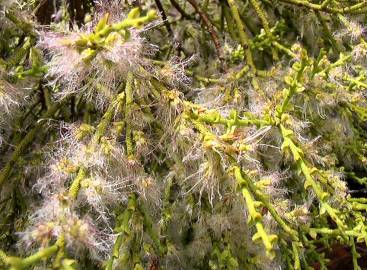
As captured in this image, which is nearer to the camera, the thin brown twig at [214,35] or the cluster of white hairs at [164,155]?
the cluster of white hairs at [164,155]

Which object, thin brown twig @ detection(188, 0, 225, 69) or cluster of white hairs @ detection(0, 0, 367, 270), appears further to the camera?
thin brown twig @ detection(188, 0, 225, 69)

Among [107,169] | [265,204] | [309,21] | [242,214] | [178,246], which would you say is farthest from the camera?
[309,21]

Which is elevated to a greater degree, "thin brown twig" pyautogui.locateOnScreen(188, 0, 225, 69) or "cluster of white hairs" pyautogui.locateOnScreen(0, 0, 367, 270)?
"thin brown twig" pyautogui.locateOnScreen(188, 0, 225, 69)

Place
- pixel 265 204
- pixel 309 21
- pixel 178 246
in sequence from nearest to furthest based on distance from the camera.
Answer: pixel 265 204 → pixel 178 246 → pixel 309 21

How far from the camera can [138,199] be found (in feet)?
4.31

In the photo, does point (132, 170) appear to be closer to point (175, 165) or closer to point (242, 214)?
point (175, 165)

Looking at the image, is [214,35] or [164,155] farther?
[214,35]

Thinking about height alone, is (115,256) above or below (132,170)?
below

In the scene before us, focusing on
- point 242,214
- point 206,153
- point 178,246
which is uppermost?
point 206,153

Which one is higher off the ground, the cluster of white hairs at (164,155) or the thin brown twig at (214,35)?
the thin brown twig at (214,35)

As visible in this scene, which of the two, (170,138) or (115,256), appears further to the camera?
(170,138)

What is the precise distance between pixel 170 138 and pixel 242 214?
0.28 m

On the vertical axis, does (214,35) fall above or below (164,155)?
above

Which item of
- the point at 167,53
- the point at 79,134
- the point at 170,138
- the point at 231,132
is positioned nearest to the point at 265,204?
the point at 231,132
